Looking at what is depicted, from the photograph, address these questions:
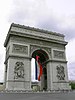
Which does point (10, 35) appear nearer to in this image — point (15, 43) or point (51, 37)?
point (15, 43)

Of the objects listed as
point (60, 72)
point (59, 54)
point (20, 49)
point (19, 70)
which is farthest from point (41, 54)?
point (19, 70)

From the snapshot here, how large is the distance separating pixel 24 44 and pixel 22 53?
173 centimetres

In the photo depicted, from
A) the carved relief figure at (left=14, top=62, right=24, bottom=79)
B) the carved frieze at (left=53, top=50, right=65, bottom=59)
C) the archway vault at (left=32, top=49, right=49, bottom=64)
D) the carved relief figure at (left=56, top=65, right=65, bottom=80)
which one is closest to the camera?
the carved relief figure at (left=14, top=62, right=24, bottom=79)

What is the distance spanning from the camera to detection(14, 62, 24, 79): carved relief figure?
2309 cm

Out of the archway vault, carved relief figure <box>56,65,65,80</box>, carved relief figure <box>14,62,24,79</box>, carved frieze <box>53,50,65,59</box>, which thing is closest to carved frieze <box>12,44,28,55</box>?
carved relief figure <box>14,62,24,79</box>

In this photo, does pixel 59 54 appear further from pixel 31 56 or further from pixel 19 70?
pixel 19 70

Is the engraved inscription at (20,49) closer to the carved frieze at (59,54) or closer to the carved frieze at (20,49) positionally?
the carved frieze at (20,49)

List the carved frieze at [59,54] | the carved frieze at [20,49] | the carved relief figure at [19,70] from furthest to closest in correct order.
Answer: the carved frieze at [59,54], the carved frieze at [20,49], the carved relief figure at [19,70]

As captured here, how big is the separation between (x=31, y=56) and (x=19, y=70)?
12.4 ft

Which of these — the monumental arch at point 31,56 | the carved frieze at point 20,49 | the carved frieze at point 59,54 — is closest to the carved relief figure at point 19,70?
the monumental arch at point 31,56

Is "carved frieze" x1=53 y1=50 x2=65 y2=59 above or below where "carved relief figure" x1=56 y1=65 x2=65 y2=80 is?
above

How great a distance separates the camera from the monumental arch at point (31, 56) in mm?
23297

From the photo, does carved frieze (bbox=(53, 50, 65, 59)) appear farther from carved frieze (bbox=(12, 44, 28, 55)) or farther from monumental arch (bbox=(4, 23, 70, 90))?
carved frieze (bbox=(12, 44, 28, 55))

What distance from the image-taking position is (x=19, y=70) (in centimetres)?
2348
